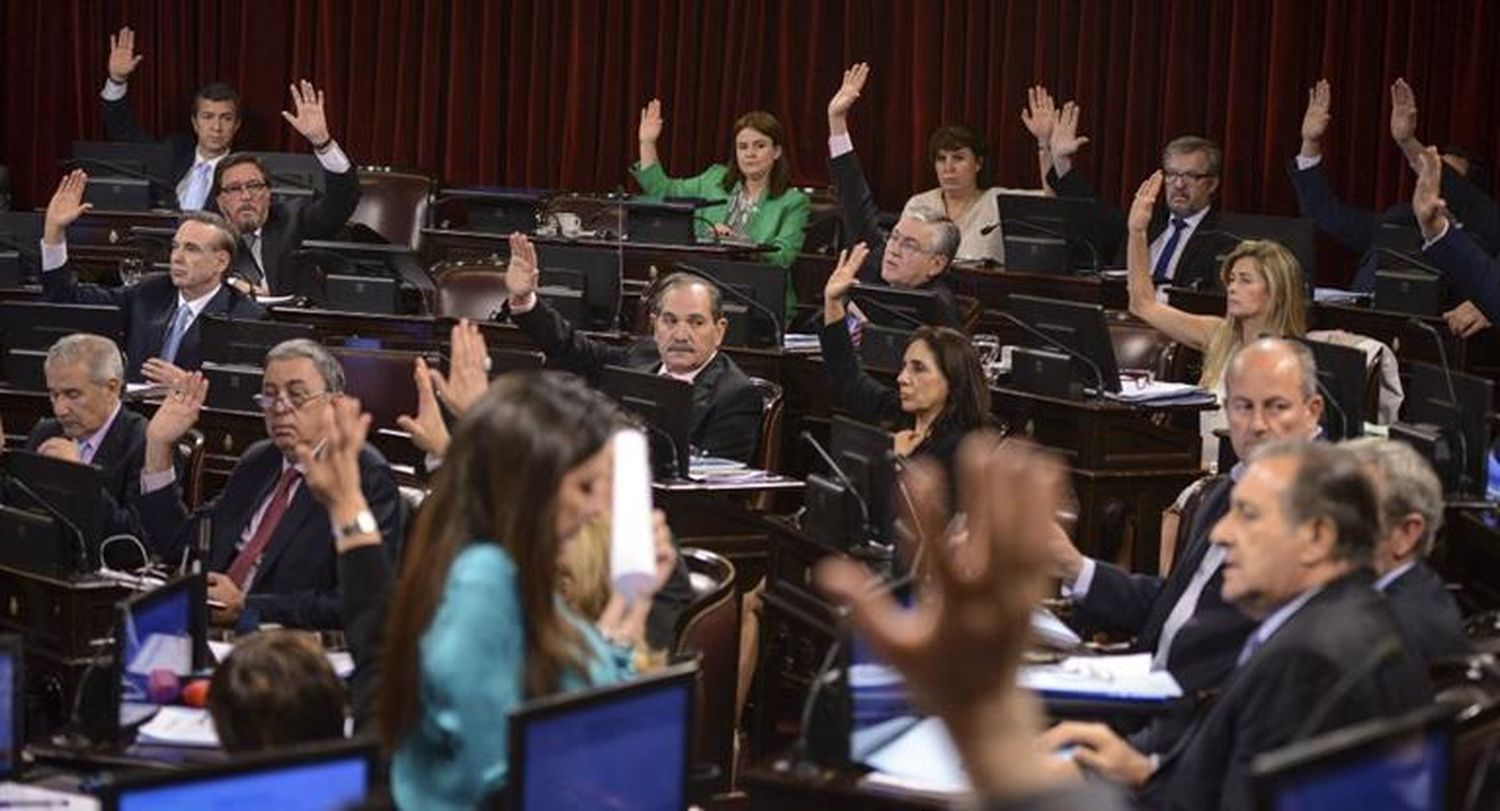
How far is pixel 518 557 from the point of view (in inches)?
124

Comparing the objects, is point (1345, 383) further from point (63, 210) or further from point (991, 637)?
point (991, 637)

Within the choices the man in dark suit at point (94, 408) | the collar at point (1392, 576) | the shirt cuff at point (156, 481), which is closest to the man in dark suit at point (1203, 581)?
the collar at point (1392, 576)

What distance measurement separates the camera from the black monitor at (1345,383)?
21.8 ft

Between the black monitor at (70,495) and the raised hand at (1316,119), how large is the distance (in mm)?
5810

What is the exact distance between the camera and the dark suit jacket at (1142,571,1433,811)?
3.83 meters

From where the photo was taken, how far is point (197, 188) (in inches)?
440

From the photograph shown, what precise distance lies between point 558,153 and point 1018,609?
36.9ft

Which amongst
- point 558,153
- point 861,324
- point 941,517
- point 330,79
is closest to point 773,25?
point 558,153

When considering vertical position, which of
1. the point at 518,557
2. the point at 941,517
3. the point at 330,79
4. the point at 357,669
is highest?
the point at 330,79

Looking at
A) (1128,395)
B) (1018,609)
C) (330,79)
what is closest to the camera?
(1018,609)

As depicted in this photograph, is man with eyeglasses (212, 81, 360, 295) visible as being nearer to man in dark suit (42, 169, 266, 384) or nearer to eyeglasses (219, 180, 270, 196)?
eyeglasses (219, 180, 270, 196)

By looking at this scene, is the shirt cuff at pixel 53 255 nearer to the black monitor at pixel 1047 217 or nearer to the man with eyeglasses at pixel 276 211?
the man with eyeglasses at pixel 276 211

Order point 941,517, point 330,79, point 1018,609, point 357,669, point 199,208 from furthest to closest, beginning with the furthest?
1. point 330,79
2. point 199,208
3. point 357,669
4. point 941,517
5. point 1018,609

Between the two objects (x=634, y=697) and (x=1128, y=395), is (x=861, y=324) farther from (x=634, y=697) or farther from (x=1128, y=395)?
(x=634, y=697)
